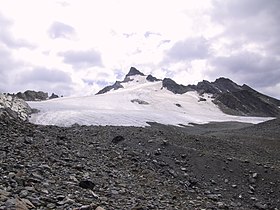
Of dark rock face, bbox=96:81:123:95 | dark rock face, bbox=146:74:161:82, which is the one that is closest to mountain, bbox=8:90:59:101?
dark rock face, bbox=96:81:123:95

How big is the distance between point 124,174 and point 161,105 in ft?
308

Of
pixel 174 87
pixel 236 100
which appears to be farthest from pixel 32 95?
pixel 236 100

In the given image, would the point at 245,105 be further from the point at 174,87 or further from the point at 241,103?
the point at 174,87

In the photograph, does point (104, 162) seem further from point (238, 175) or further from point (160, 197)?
point (238, 175)

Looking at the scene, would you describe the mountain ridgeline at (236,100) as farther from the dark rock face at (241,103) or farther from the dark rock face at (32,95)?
the dark rock face at (32,95)

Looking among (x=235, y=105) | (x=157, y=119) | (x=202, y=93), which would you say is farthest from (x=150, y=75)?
(x=157, y=119)

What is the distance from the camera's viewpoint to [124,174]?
1544 centimetres

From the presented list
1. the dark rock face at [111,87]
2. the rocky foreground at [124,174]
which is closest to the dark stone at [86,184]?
the rocky foreground at [124,174]

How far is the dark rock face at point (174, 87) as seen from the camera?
6368 inches

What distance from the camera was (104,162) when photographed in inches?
660

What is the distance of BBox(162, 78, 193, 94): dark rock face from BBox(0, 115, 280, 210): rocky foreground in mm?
136317

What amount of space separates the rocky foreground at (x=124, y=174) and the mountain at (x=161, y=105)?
21529 millimetres

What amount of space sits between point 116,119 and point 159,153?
27952 mm

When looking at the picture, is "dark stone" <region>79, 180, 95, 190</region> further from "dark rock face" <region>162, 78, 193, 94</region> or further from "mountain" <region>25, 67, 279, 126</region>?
"dark rock face" <region>162, 78, 193, 94</region>
